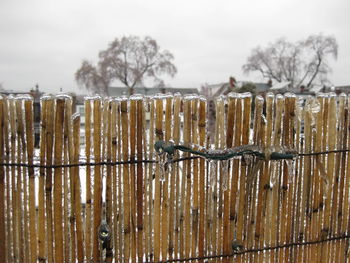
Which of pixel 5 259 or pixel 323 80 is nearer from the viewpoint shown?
pixel 5 259

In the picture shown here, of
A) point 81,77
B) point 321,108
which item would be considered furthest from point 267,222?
point 81,77

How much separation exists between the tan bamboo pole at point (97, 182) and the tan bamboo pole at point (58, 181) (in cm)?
23

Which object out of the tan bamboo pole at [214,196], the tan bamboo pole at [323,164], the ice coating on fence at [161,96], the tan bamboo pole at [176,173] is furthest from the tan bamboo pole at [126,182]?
the tan bamboo pole at [323,164]

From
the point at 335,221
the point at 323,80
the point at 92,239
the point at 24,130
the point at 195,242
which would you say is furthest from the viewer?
the point at 323,80

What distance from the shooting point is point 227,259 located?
2.53 meters

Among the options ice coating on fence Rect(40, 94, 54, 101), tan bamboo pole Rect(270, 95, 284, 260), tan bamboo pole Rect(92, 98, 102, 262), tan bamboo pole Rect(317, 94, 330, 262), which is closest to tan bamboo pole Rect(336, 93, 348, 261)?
tan bamboo pole Rect(317, 94, 330, 262)

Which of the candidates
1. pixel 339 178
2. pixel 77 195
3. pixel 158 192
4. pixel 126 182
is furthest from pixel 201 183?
pixel 339 178

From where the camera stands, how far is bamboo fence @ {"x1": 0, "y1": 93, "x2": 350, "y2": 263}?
2.18m

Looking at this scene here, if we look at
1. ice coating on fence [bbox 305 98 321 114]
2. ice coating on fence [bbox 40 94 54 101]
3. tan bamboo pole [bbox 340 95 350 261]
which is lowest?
tan bamboo pole [bbox 340 95 350 261]

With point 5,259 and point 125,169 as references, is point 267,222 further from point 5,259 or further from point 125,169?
point 5,259

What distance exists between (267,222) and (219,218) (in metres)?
0.43

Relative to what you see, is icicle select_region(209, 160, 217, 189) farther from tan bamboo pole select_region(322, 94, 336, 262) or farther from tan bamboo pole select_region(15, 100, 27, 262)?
tan bamboo pole select_region(15, 100, 27, 262)

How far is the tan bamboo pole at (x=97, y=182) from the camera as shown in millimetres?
2201

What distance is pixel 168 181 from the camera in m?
2.33
